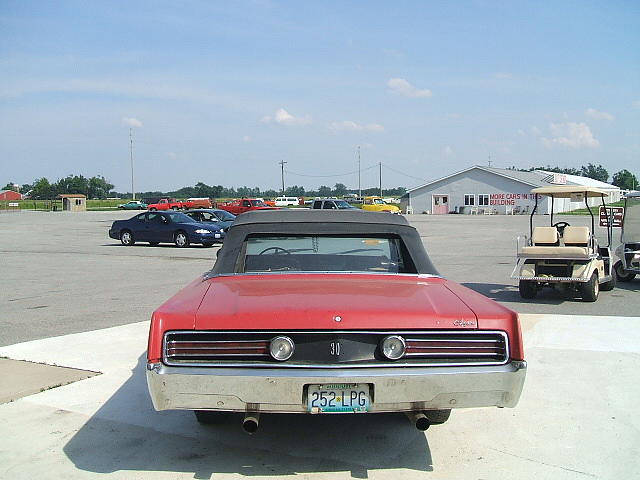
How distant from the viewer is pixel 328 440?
4.61 m

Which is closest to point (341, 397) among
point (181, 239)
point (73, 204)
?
point (181, 239)

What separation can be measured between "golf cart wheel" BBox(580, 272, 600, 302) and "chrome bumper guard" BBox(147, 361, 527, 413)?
A: 7.79 meters

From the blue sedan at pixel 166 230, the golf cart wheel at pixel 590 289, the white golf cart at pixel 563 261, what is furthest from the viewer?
the blue sedan at pixel 166 230

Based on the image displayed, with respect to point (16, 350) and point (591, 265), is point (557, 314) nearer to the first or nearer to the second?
point (591, 265)

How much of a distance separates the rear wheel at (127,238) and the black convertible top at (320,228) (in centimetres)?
2042

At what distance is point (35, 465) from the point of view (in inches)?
166

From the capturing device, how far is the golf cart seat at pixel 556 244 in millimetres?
10695

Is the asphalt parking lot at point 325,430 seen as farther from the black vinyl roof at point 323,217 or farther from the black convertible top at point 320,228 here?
the black vinyl roof at point 323,217

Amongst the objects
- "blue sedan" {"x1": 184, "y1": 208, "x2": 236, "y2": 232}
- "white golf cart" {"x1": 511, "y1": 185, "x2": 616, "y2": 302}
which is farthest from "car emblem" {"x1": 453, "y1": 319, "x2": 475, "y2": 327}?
"blue sedan" {"x1": 184, "y1": 208, "x2": 236, "y2": 232}

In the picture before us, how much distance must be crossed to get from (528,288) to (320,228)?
7.05 metres

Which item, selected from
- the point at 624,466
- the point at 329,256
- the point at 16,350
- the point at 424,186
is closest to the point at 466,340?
the point at 624,466

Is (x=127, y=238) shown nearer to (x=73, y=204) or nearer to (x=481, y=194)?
(x=481, y=194)

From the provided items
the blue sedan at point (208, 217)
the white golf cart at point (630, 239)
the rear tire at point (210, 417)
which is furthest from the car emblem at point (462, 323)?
the blue sedan at point (208, 217)

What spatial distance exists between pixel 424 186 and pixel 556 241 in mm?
61364
